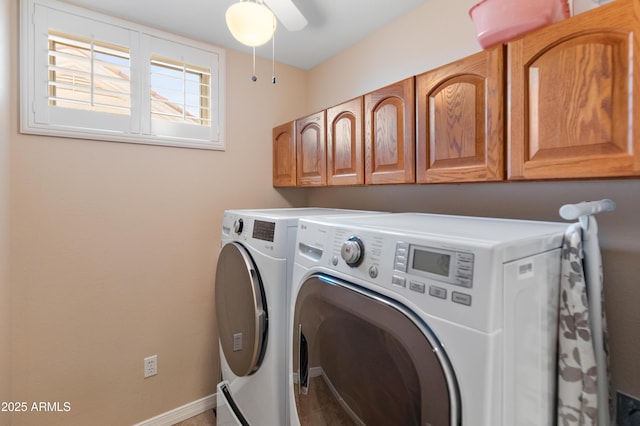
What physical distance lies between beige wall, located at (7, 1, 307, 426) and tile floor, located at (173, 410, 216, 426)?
119 millimetres

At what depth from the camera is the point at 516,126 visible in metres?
1.00

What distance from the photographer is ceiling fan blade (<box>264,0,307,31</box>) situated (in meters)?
1.32

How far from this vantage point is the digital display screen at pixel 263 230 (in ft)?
4.44

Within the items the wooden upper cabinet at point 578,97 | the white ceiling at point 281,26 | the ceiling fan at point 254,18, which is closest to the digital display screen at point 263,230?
the ceiling fan at point 254,18

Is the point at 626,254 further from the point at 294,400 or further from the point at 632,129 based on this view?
the point at 294,400

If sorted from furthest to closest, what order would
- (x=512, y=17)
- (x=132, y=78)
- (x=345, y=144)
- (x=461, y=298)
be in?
(x=132, y=78), (x=345, y=144), (x=512, y=17), (x=461, y=298)

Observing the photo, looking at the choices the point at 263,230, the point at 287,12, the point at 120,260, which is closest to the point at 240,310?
the point at 263,230

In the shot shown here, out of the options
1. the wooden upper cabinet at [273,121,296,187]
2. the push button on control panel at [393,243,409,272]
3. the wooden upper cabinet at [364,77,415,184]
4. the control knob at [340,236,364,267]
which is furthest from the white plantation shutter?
the push button on control panel at [393,243,409,272]

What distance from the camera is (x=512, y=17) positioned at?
3.32ft

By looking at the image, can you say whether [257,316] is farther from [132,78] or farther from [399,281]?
[132,78]

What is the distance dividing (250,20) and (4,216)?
145cm

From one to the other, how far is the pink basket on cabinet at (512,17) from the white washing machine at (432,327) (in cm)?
67

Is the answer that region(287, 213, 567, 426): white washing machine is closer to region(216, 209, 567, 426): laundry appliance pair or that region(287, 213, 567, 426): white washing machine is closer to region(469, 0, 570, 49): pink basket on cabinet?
region(216, 209, 567, 426): laundry appliance pair

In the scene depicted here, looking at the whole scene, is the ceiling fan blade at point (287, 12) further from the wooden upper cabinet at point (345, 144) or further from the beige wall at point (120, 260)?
the beige wall at point (120, 260)
